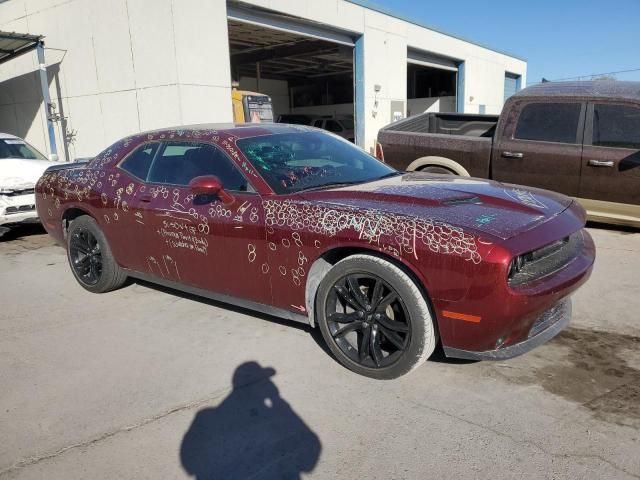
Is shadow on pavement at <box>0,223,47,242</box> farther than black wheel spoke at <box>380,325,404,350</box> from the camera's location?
Yes

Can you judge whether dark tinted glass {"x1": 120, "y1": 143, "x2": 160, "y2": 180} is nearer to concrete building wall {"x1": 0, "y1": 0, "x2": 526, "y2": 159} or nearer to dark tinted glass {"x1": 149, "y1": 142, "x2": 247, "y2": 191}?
dark tinted glass {"x1": 149, "y1": 142, "x2": 247, "y2": 191}

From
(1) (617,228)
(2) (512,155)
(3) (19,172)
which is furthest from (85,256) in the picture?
(1) (617,228)

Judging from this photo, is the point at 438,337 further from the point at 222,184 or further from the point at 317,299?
the point at 222,184

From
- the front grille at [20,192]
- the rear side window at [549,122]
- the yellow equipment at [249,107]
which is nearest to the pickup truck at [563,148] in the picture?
the rear side window at [549,122]

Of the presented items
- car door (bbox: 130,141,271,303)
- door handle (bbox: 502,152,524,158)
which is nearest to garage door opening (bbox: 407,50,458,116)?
door handle (bbox: 502,152,524,158)

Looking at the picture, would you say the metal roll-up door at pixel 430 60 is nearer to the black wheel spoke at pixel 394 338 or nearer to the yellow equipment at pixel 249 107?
the yellow equipment at pixel 249 107

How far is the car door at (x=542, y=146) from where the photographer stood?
616cm

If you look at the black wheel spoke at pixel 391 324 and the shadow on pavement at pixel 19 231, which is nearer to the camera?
the black wheel spoke at pixel 391 324

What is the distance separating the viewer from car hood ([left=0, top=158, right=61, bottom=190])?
7.18 m

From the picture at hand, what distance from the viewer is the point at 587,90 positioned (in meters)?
6.21

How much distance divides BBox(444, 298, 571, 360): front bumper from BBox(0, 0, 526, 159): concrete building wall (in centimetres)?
925

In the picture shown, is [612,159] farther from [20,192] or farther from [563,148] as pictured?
[20,192]

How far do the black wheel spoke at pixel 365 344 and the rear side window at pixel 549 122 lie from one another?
464 centimetres

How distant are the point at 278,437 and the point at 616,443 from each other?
1.62 metres
